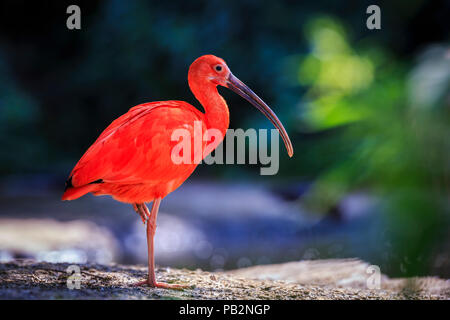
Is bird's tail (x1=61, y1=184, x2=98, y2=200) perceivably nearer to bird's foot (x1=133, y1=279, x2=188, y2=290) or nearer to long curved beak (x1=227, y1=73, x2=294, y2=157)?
bird's foot (x1=133, y1=279, x2=188, y2=290)

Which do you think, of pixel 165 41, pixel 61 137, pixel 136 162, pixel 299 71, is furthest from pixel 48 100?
pixel 136 162

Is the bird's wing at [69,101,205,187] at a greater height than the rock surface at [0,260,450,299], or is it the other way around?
the bird's wing at [69,101,205,187]

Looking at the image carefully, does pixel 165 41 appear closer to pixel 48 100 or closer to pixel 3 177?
pixel 48 100

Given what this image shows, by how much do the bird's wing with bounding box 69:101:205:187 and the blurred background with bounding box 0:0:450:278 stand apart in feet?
3.00

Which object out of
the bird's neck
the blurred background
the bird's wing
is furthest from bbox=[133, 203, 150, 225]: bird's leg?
the blurred background

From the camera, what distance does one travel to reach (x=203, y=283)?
8.23 feet

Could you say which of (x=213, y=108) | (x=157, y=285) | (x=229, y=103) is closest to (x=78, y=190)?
(x=157, y=285)

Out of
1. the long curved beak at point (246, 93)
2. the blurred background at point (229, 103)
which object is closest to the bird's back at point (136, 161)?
the long curved beak at point (246, 93)

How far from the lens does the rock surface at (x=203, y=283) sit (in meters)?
2.10

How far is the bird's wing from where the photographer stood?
7.20 feet

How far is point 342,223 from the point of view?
5.43 m

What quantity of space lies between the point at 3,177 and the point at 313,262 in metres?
5.48

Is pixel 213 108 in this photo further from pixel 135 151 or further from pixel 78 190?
pixel 78 190

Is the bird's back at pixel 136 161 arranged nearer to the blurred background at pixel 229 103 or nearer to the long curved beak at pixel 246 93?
the long curved beak at pixel 246 93
